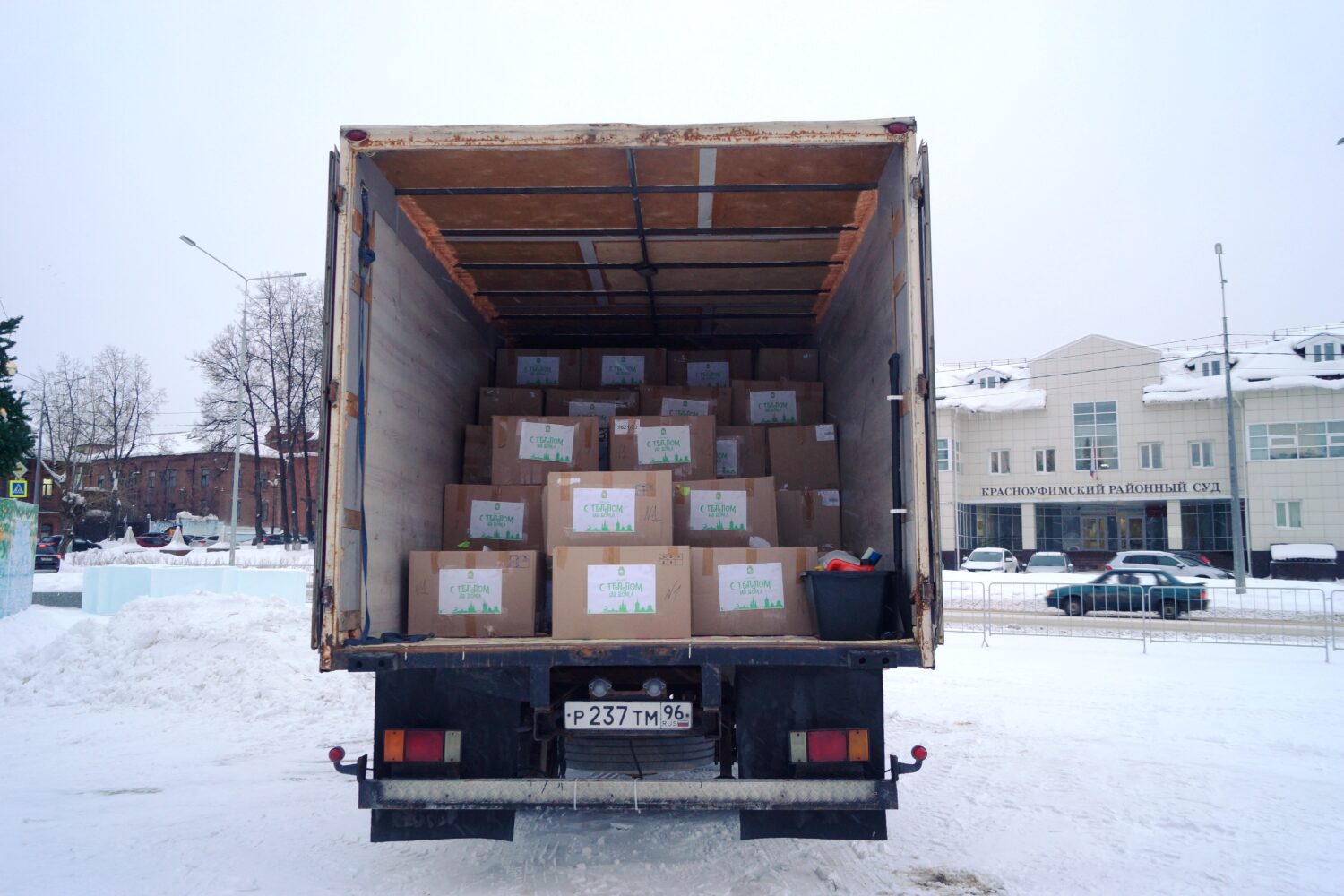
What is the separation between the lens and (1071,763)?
22.0 feet

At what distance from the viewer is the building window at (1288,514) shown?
3712 centimetres

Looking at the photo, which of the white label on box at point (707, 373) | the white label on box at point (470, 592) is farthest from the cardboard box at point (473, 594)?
the white label on box at point (707, 373)

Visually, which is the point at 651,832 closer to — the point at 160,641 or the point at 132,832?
the point at 132,832

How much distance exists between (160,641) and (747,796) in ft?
28.1

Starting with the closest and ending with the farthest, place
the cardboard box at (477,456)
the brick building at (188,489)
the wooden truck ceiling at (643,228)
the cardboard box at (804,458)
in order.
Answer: the wooden truck ceiling at (643,228) < the cardboard box at (804,458) < the cardboard box at (477,456) < the brick building at (188,489)

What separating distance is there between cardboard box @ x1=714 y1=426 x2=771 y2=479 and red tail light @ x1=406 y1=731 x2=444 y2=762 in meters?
2.35

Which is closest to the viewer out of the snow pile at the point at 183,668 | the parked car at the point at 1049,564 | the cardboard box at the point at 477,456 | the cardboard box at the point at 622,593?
the cardboard box at the point at 622,593

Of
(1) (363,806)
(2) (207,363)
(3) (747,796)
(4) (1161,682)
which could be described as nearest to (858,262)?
(3) (747,796)

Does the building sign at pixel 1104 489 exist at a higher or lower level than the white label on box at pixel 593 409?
higher

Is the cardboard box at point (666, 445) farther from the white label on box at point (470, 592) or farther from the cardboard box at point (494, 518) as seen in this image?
the white label on box at point (470, 592)

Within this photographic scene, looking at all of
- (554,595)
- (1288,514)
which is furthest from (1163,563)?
(554,595)

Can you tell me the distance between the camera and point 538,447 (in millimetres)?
5348

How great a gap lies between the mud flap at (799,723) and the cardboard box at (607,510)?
821mm

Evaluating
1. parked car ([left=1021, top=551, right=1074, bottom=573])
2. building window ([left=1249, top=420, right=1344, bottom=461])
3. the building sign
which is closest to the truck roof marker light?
parked car ([left=1021, top=551, right=1074, bottom=573])
